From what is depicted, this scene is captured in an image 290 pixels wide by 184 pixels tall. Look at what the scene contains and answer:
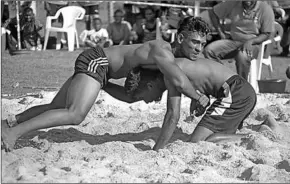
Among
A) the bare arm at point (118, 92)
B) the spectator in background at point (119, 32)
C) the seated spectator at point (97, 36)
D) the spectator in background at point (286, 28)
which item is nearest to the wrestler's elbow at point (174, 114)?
the bare arm at point (118, 92)

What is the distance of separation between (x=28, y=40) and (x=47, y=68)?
11.8 ft

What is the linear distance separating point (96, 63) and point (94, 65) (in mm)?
26

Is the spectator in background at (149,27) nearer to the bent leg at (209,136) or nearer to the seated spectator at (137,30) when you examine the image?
the seated spectator at (137,30)

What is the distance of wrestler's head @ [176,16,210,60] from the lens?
4500 mm

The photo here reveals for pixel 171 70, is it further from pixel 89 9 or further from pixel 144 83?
pixel 89 9

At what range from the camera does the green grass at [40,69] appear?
8461 mm

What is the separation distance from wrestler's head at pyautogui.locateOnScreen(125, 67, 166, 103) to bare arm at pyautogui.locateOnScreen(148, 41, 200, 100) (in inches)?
10.6

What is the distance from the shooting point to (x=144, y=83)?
469 centimetres

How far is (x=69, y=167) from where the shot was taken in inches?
145

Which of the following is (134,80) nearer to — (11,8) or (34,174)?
(34,174)

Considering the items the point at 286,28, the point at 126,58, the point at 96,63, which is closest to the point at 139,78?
the point at 126,58

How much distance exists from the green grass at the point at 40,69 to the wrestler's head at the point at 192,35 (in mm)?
3561

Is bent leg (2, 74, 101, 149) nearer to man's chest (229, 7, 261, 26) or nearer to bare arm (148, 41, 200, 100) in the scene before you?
bare arm (148, 41, 200, 100)

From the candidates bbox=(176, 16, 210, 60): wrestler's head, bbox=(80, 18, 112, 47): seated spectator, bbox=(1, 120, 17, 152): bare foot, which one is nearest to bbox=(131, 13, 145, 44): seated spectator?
bbox=(80, 18, 112, 47): seated spectator
